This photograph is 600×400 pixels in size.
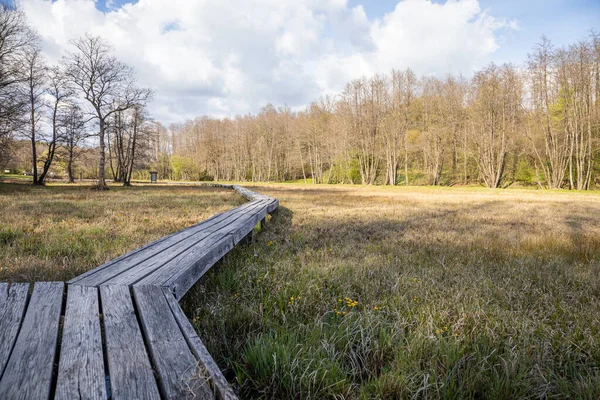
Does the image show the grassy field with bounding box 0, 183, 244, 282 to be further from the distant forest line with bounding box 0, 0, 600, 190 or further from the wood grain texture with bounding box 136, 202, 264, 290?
the distant forest line with bounding box 0, 0, 600, 190

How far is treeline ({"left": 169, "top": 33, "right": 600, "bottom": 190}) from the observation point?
2542 cm

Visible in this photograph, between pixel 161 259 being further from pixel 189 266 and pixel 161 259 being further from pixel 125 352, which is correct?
pixel 125 352

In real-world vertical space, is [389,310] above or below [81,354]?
below

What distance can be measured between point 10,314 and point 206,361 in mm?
1189

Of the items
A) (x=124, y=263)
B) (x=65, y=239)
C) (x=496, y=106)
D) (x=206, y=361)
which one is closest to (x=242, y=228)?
(x=124, y=263)

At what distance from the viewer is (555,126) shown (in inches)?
1056

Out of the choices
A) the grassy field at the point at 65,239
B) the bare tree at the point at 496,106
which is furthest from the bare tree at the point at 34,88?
the bare tree at the point at 496,106

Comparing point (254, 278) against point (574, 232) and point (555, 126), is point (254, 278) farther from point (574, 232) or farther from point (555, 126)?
point (555, 126)

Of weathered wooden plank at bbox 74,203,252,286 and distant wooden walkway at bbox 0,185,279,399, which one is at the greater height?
weathered wooden plank at bbox 74,203,252,286

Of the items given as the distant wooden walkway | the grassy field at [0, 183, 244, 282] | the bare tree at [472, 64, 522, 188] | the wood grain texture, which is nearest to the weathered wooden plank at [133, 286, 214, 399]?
the distant wooden walkway

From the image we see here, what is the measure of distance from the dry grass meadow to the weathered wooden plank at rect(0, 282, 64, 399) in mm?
778

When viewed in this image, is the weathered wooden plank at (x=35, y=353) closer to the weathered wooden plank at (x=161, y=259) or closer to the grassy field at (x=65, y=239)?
the weathered wooden plank at (x=161, y=259)

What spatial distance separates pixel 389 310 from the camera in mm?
2289

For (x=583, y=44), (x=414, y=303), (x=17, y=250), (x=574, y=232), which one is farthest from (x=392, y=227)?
(x=583, y=44)
